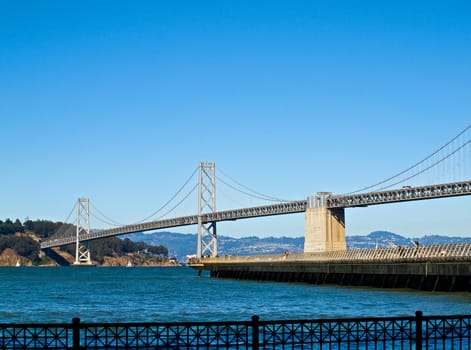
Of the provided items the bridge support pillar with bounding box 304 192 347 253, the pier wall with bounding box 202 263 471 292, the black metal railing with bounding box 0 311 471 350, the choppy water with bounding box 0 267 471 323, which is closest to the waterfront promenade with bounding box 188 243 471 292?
the pier wall with bounding box 202 263 471 292

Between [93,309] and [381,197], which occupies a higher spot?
[381,197]

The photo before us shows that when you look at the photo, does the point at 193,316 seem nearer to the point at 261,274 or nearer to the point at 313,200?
the point at 261,274

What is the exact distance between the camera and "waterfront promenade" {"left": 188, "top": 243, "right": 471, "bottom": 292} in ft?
156

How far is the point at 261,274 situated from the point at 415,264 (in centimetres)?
3164

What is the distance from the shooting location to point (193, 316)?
37.6m

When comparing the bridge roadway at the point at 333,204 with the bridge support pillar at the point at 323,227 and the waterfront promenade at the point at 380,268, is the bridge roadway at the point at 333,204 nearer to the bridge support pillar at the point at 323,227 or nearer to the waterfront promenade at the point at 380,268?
the bridge support pillar at the point at 323,227

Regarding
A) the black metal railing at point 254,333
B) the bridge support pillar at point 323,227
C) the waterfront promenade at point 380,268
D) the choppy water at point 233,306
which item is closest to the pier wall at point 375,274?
the waterfront promenade at point 380,268

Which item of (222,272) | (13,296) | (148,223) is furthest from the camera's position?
(148,223)

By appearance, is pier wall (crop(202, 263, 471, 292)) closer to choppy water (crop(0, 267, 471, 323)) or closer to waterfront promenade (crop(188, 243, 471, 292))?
waterfront promenade (crop(188, 243, 471, 292))

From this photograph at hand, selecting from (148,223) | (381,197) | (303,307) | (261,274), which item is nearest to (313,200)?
(381,197)

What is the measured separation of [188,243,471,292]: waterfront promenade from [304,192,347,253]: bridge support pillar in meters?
13.7

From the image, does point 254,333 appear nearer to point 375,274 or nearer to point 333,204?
point 375,274

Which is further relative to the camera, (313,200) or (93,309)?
(313,200)

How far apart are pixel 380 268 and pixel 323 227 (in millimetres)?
43381
